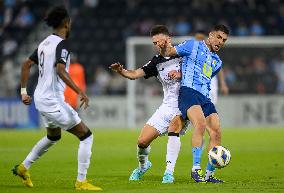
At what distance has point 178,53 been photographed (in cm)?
1185

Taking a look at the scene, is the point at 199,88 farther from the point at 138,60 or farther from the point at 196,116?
the point at 138,60

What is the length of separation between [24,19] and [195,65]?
21.8 metres

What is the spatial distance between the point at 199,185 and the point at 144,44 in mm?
18507

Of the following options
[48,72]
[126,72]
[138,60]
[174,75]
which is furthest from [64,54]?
[138,60]

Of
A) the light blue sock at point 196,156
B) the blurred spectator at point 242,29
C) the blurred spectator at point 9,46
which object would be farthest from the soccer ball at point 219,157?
the blurred spectator at point 9,46

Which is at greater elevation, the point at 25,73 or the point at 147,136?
the point at 25,73

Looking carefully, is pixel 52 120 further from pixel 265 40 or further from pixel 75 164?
pixel 265 40

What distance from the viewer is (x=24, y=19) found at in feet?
108

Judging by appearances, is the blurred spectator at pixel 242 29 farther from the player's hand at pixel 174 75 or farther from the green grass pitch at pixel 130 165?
the player's hand at pixel 174 75

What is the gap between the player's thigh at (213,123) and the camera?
1178 cm

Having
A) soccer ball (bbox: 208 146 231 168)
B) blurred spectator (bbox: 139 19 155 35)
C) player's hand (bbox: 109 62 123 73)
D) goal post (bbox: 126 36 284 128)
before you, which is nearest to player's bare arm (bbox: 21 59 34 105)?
player's hand (bbox: 109 62 123 73)

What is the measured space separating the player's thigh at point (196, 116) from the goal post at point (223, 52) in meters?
16.7

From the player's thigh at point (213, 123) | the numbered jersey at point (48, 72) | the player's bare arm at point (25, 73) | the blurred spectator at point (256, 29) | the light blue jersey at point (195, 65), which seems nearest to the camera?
the numbered jersey at point (48, 72)

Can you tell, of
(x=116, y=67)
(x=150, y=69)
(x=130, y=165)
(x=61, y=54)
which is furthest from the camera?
(x=130, y=165)
